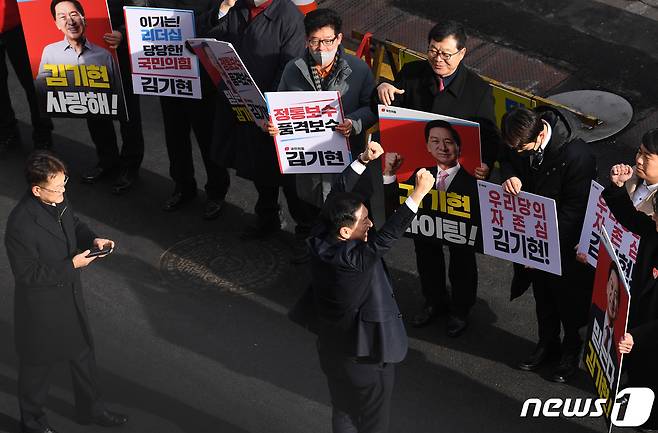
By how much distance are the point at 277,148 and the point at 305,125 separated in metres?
0.33

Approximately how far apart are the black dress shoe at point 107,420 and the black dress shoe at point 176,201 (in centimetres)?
272

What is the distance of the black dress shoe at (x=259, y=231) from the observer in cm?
969

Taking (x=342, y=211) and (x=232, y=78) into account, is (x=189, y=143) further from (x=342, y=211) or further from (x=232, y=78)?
(x=342, y=211)

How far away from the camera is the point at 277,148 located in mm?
8555

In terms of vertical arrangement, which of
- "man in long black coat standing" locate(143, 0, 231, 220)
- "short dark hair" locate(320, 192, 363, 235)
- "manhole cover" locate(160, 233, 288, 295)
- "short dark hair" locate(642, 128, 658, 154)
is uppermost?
"short dark hair" locate(642, 128, 658, 154)

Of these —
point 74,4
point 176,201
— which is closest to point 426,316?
point 176,201

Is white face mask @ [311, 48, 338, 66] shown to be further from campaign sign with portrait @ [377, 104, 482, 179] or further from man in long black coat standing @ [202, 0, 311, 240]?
campaign sign with portrait @ [377, 104, 482, 179]

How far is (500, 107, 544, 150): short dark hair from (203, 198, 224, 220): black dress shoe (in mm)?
3484

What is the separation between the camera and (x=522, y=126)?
7.15m

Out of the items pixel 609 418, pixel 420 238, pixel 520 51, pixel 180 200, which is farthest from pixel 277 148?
pixel 520 51

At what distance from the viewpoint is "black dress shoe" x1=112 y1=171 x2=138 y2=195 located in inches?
410

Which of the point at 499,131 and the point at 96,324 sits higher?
the point at 499,131

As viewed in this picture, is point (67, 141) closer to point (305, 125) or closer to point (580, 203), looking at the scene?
point (305, 125)

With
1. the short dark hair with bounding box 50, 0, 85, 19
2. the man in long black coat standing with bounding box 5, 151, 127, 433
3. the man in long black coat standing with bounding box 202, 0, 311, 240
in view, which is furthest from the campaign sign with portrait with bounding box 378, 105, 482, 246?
the short dark hair with bounding box 50, 0, 85, 19
